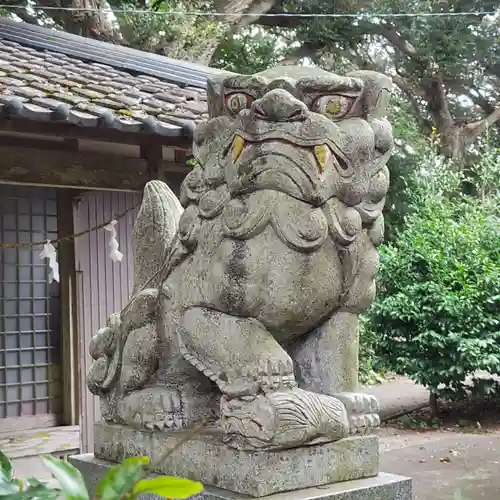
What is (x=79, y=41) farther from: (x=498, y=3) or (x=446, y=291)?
(x=498, y=3)

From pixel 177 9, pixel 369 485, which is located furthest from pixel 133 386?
pixel 177 9

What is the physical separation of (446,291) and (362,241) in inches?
257

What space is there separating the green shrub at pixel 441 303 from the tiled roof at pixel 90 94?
3424 millimetres

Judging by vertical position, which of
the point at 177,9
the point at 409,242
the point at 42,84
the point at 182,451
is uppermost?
the point at 177,9

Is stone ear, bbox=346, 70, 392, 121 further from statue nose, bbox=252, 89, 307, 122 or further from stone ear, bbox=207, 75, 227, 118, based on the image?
stone ear, bbox=207, 75, 227, 118

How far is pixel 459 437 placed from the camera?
8.45m

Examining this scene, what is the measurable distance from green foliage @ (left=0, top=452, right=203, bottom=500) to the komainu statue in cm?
104

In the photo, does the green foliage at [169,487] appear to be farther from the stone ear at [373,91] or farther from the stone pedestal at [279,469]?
the stone ear at [373,91]

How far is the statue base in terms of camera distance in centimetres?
232

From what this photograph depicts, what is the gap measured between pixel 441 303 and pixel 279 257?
6.56 metres

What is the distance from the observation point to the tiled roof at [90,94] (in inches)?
200

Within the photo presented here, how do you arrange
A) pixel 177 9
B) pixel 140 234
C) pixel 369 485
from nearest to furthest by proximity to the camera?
1. pixel 369 485
2. pixel 140 234
3. pixel 177 9

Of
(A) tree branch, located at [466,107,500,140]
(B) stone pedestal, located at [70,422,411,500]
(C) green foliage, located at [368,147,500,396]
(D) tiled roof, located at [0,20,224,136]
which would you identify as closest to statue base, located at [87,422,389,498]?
(B) stone pedestal, located at [70,422,411,500]

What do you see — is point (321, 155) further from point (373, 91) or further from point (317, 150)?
point (373, 91)
